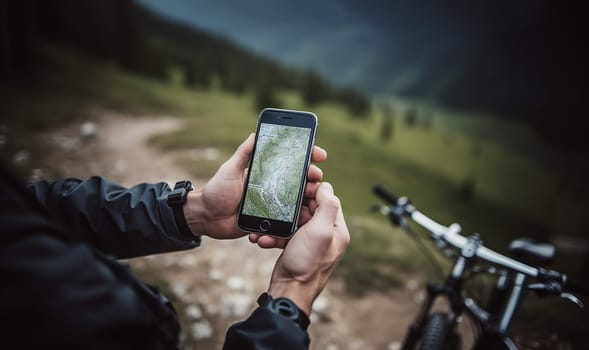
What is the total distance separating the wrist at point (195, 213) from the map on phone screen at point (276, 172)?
22cm

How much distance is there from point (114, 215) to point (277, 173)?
0.78m

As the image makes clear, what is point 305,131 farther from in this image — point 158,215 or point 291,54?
point 291,54

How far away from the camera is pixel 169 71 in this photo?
1428 centimetres

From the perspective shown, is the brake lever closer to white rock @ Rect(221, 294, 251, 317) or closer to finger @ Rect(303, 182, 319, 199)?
finger @ Rect(303, 182, 319, 199)

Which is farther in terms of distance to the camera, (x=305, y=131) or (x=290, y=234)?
(x=305, y=131)

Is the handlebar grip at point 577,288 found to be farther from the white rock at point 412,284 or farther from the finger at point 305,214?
the white rock at point 412,284

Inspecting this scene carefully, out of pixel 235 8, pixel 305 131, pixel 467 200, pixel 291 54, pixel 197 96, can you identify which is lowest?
pixel 467 200

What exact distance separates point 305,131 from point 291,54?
14315 millimetres

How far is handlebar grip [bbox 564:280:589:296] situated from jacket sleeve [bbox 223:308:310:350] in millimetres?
1344

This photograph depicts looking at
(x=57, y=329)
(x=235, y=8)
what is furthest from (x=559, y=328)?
(x=235, y=8)

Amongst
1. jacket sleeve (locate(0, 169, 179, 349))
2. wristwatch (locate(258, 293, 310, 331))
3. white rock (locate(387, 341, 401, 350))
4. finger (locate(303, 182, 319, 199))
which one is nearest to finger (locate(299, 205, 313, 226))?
finger (locate(303, 182, 319, 199))

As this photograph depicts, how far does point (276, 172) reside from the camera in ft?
5.22

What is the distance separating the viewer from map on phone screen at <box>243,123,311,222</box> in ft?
5.05

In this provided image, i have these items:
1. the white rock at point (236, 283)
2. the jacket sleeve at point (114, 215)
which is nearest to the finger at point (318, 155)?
the jacket sleeve at point (114, 215)
